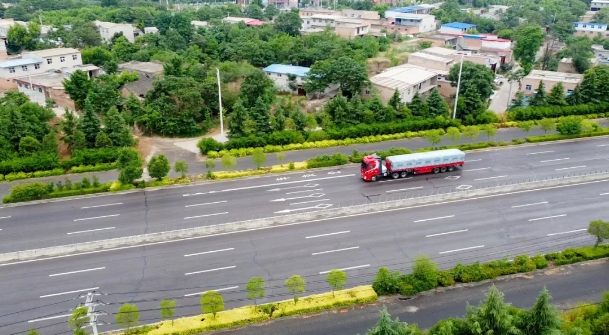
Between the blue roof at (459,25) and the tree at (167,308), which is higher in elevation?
the blue roof at (459,25)

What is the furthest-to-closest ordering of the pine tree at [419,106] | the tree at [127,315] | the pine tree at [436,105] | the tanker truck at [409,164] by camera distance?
the pine tree at [436,105] < the pine tree at [419,106] < the tanker truck at [409,164] < the tree at [127,315]

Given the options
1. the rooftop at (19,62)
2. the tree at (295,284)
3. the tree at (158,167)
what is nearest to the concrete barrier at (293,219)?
the tree at (158,167)

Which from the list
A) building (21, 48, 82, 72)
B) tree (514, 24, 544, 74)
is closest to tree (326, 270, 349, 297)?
tree (514, 24, 544, 74)

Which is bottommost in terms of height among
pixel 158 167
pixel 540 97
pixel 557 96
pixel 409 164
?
pixel 409 164

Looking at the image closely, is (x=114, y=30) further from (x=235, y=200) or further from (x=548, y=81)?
(x=548, y=81)

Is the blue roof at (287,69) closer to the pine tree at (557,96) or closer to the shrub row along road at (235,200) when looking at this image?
the shrub row along road at (235,200)

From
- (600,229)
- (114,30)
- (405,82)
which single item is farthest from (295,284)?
(114,30)

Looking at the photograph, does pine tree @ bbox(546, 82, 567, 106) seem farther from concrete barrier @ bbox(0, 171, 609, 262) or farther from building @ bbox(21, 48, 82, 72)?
building @ bbox(21, 48, 82, 72)
